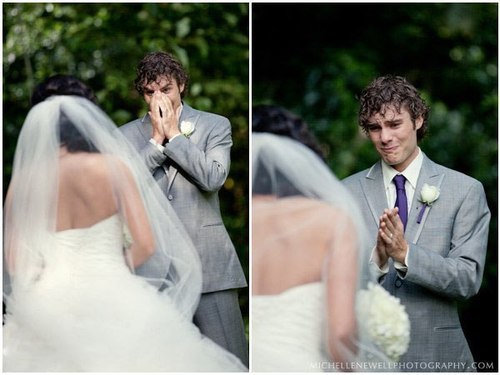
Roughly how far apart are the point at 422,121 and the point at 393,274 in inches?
31.1

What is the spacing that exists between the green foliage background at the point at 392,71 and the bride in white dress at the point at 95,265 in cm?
87

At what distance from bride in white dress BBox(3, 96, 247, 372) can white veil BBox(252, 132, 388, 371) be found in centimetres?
53

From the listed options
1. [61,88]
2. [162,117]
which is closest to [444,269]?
[162,117]

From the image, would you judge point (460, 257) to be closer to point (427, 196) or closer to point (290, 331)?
point (427, 196)

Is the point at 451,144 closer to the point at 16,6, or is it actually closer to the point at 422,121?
the point at 422,121

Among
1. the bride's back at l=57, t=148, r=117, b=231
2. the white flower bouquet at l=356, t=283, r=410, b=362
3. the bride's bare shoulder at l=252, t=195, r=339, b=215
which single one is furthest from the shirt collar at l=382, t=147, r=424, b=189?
the bride's back at l=57, t=148, r=117, b=231

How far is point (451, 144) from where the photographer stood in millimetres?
4949

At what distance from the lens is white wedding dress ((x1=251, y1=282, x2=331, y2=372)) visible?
13.8 feet

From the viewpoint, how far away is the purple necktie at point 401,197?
14.6ft

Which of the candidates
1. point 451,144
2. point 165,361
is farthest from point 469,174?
point 165,361

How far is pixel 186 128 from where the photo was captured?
4.53 meters

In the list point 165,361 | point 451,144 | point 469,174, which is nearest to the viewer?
point 165,361

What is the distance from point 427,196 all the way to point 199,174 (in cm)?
113

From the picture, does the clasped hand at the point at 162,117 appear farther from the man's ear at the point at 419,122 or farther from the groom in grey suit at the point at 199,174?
the man's ear at the point at 419,122
